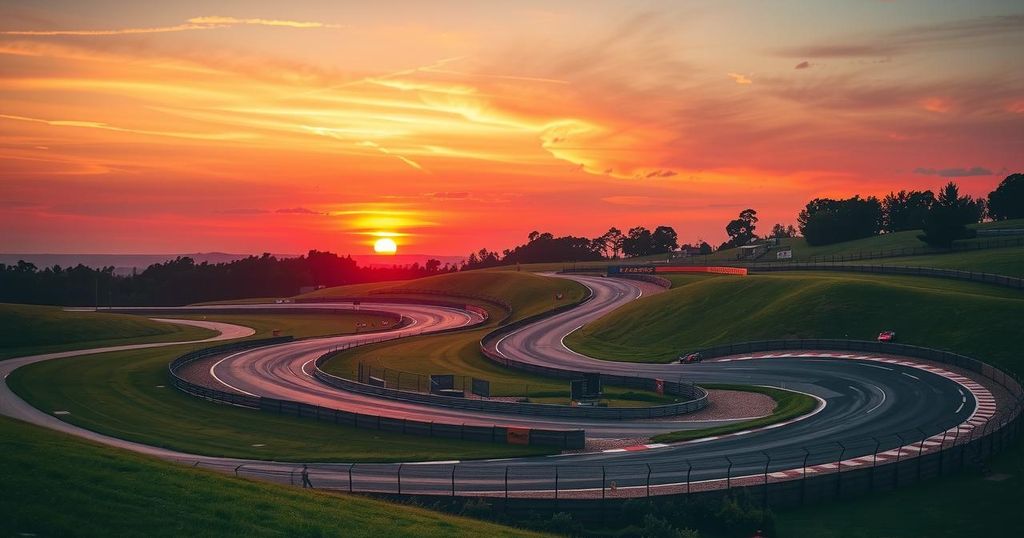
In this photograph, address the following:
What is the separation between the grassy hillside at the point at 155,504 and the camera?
20.5 metres

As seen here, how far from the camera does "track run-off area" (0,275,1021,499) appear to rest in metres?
35.8

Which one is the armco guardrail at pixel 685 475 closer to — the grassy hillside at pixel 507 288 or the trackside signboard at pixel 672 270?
the grassy hillside at pixel 507 288

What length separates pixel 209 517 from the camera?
22.6 metres

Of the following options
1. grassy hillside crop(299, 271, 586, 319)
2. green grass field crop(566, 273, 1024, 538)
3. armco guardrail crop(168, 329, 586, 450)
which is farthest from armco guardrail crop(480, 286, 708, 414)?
grassy hillside crop(299, 271, 586, 319)

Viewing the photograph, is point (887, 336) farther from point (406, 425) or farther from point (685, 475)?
point (406, 425)

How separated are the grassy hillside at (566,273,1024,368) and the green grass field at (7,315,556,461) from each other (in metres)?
38.5

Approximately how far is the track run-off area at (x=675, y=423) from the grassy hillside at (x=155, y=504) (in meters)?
5.95

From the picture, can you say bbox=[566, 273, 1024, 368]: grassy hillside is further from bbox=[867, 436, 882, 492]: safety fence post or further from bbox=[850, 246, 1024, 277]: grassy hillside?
bbox=[867, 436, 882, 492]: safety fence post

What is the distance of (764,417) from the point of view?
51.8 metres

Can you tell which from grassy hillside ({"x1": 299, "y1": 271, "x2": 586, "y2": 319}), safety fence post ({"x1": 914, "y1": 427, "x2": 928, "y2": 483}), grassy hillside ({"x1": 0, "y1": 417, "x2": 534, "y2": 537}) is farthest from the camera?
grassy hillside ({"x1": 299, "y1": 271, "x2": 586, "y2": 319})

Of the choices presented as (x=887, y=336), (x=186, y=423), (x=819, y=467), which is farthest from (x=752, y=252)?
(x=186, y=423)

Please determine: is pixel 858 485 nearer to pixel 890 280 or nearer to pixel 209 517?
pixel 209 517

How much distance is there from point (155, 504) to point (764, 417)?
38.9 meters

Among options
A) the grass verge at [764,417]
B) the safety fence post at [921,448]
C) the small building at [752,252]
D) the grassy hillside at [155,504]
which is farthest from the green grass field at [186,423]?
the small building at [752,252]
